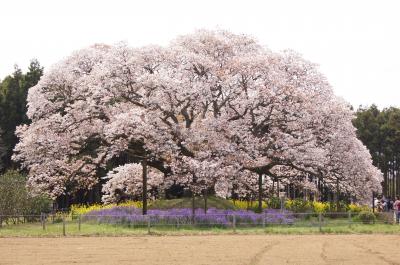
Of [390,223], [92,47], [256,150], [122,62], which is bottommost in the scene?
[390,223]

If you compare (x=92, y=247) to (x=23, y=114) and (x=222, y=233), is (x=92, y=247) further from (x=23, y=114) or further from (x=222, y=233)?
(x=23, y=114)

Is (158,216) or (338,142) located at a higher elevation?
(338,142)

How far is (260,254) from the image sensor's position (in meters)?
19.9

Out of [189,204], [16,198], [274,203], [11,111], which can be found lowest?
[274,203]

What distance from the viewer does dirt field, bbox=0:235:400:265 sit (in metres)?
18.2

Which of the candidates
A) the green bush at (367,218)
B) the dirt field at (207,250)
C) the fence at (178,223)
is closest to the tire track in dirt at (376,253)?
the dirt field at (207,250)

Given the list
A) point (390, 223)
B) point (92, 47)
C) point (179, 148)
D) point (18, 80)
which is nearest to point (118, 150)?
point (179, 148)

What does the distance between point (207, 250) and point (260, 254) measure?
7.02 feet

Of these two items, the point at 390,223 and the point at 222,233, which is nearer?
the point at 222,233

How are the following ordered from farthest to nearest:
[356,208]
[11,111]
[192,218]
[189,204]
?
[11,111]
[356,208]
[189,204]
[192,218]

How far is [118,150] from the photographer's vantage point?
37188 mm

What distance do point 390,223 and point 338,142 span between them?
5.87m

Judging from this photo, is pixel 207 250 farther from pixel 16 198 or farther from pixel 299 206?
pixel 299 206

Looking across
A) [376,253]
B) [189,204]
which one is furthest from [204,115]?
[376,253]
